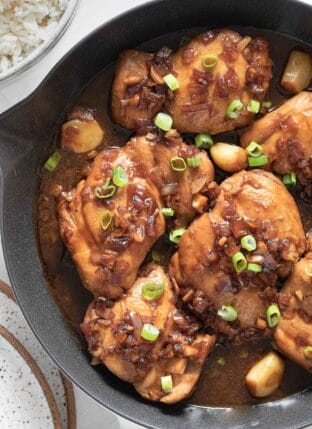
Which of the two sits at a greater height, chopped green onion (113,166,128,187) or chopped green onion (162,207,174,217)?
chopped green onion (113,166,128,187)

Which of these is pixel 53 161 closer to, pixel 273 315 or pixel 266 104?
pixel 266 104

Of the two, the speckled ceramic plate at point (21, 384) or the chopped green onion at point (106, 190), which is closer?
the chopped green onion at point (106, 190)

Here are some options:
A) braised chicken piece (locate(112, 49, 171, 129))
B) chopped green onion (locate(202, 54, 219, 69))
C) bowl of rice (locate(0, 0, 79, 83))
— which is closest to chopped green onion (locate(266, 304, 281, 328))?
braised chicken piece (locate(112, 49, 171, 129))

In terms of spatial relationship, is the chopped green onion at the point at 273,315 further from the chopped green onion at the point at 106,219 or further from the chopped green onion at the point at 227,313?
the chopped green onion at the point at 106,219

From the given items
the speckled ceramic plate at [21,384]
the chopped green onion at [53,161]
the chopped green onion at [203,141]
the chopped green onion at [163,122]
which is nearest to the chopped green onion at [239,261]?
the chopped green onion at [203,141]

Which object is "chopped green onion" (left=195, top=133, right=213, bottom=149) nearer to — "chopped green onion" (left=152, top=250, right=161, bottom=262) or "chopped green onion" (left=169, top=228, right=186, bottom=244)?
"chopped green onion" (left=169, top=228, right=186, bottom=244)

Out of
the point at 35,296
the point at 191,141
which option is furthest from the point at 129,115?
the point at 35,296
